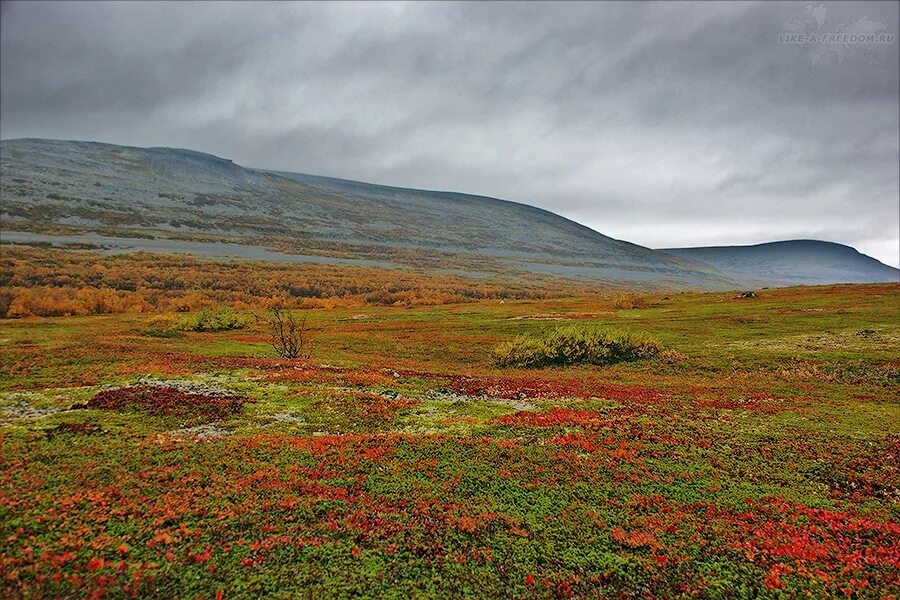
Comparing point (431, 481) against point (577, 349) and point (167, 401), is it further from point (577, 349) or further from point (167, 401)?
point (577, 349)

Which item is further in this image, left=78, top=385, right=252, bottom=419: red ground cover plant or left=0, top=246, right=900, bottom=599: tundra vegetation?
left=78, top=385, right=252, bottom=419: red ground cover plant

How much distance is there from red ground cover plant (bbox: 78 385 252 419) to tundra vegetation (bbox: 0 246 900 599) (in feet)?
0.40

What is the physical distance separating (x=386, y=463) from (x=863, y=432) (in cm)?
1569

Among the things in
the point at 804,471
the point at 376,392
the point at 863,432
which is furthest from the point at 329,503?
the point at 863,432

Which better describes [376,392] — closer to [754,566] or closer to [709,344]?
[754,566]

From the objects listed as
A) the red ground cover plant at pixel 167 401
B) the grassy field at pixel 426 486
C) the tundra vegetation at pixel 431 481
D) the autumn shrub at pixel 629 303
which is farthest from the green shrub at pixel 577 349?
the autumn shrub at pixel 629 303

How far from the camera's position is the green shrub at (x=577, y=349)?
3519 centimetres

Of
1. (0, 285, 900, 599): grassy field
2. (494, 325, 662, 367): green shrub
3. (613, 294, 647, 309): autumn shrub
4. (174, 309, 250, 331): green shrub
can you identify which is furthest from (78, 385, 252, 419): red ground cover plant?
(613, 294, 647, 309): autumn shrub

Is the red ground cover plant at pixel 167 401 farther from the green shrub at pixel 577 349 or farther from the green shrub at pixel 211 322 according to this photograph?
the green shrub at pixel 211 322

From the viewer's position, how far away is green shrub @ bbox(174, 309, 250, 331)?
4744 cm

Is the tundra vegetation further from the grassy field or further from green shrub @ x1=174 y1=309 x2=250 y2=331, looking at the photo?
green shrub @ x1=174 y1=309 x2=250 y2=331

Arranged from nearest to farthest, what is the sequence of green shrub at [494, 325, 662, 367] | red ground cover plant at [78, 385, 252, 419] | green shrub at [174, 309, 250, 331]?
red ground cover plant at [78, 385, 252, 419], green shrub at [494, 325, 662, 367], green shrub at [174, 309, 250, 331]

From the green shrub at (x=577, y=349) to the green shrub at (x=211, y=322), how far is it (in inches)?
1184

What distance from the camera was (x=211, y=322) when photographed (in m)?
49.8
